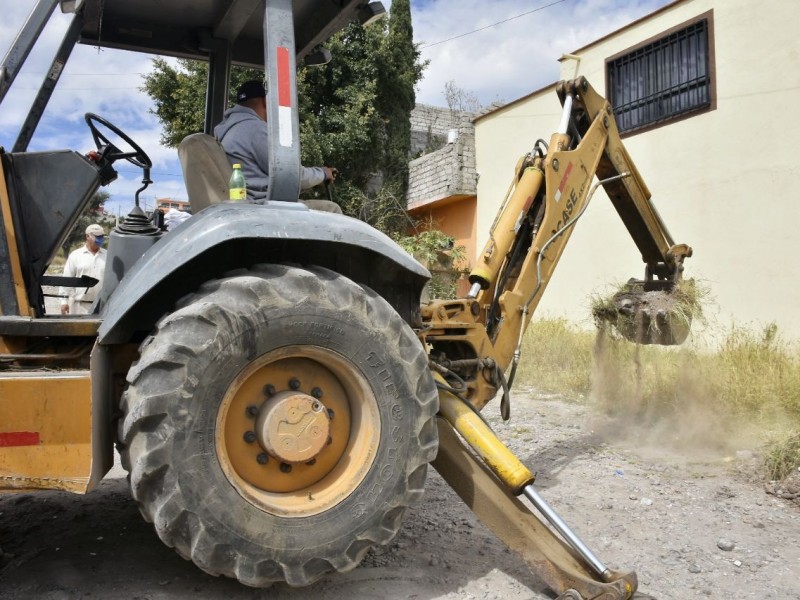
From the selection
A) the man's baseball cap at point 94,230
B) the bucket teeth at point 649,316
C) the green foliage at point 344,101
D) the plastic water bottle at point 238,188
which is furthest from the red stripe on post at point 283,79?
the green foliage at point 344,101

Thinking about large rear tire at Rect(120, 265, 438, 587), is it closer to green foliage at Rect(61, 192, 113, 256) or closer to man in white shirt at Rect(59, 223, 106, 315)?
green foliage at Rect(61, 192, 113, 256)

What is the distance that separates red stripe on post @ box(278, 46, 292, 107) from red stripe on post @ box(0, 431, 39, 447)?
1520 mm

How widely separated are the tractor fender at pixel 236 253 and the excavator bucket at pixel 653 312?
9.48 ft

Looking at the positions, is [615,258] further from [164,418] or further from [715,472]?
[164,418]

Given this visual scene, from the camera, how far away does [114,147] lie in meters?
3.41

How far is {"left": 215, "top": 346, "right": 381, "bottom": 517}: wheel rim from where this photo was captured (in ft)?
8.33

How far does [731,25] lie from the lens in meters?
8.38

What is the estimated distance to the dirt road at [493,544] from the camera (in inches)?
112

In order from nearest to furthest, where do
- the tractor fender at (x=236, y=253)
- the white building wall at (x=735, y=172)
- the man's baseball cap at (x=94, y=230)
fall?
the tractor fender at (x=236, y=253) → the man's baseball cap at (x=94, y=230) → the white building wall at (x=735, y=172)

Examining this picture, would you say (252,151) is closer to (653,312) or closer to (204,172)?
(204,172)

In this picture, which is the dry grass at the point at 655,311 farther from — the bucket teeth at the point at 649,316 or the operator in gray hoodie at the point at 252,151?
the operator in gray hoodie at the point at 252,151

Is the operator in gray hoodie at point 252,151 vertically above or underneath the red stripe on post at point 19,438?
above

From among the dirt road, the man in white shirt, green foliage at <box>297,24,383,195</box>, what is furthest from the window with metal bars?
green foliage at <box>297,24,383,195</box>

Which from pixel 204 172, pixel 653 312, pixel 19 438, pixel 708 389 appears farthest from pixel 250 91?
pixel 708 389
